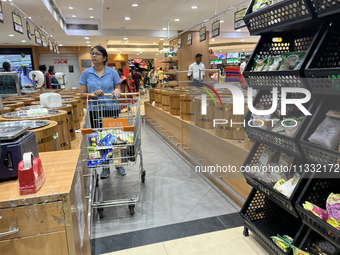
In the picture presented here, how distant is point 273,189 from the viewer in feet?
5.25

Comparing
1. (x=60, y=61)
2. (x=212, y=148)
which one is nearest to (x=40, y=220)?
(x=212, y=148)

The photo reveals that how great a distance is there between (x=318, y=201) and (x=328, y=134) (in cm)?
48

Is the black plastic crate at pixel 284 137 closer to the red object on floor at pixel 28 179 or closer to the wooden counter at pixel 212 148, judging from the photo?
the wooden counter at pixel 212 148

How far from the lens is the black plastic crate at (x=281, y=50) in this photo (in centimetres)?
133

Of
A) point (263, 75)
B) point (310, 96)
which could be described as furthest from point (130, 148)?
point (310, 96)

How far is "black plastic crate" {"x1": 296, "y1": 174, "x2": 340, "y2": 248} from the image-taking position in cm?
123

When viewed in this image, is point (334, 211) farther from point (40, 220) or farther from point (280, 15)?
point (40, 220)

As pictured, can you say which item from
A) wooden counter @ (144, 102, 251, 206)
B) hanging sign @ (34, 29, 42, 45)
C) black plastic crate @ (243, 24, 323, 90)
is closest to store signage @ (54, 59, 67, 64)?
hanging sign @ (34, 29, 42, 45)

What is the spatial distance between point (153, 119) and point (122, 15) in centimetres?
441

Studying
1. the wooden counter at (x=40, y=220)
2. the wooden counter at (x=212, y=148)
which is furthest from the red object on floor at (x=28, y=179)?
the wooden counter at (x=212, y=148)

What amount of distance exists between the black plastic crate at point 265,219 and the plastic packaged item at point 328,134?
891mm

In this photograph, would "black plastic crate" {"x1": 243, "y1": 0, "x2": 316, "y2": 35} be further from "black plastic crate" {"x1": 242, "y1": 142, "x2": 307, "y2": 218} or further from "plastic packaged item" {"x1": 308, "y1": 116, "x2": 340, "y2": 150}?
"black plastic crate" {"x1": 242, "y1": 142, "x2": 307, "y2": 218}

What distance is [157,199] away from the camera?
278 cm

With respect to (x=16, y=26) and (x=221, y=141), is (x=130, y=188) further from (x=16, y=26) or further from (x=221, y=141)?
(x=16, y=26)
